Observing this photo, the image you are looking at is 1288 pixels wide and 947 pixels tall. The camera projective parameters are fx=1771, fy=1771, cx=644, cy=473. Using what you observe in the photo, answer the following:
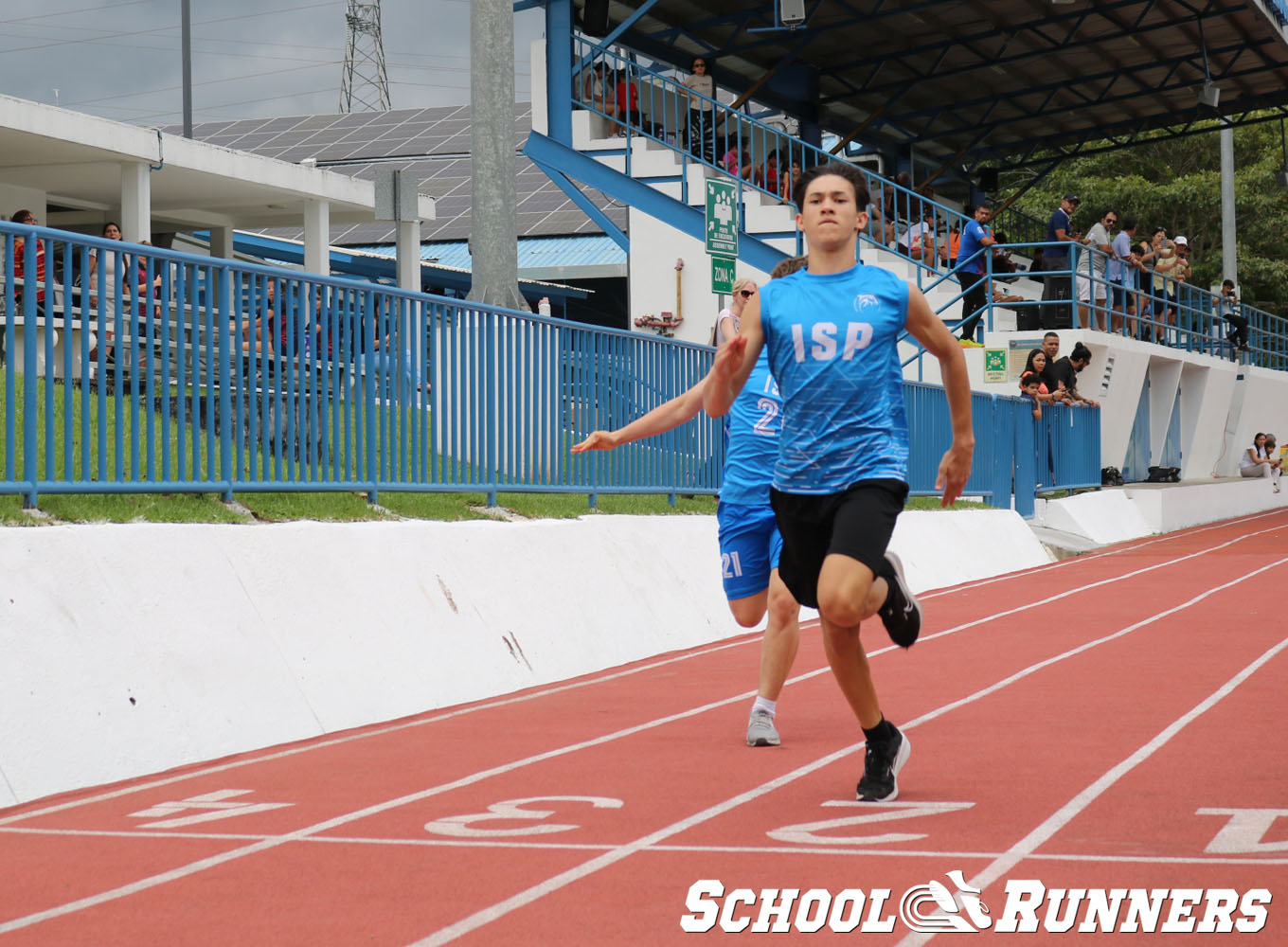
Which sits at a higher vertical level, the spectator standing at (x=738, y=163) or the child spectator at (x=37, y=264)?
the spectator standing at (x=738, y=163)

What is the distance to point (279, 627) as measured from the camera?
888cm

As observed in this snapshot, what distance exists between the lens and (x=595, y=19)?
27.5 meters

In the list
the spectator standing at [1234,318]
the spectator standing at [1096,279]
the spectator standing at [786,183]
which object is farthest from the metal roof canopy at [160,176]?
the spectator standing at [1234,318]

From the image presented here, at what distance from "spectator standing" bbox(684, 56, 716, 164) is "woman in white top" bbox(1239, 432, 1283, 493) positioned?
619 inches

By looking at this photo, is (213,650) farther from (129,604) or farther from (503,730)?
(503,730)

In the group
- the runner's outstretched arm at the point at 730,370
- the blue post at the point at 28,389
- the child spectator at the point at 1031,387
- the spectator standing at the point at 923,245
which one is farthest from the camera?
the spectator standing at the point at 923,245

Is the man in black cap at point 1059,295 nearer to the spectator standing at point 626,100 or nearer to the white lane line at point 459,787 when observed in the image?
the spectator standing at point 626,100

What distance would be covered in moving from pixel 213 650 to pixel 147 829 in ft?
6.73

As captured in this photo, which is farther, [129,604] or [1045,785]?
[129,604]

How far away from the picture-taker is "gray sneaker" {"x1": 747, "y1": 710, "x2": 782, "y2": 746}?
313 inches

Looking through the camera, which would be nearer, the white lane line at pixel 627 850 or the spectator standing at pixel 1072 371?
the white lane line at pixel 627 850

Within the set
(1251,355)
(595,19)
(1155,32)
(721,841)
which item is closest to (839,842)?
(721,841)

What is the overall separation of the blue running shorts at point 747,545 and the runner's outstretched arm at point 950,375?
1773mm

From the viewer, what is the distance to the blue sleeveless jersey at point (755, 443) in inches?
321
